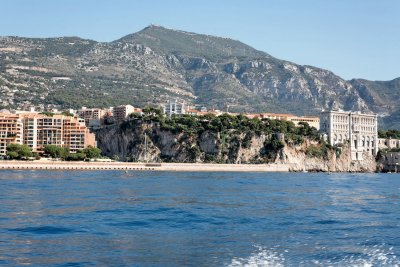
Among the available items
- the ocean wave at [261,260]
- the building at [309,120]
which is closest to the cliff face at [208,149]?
the building at [309,120]

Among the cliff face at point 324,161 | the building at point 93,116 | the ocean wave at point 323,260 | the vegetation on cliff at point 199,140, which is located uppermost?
the building at point 93,116

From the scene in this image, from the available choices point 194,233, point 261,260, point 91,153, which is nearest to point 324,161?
point 91,153

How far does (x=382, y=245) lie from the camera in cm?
2495

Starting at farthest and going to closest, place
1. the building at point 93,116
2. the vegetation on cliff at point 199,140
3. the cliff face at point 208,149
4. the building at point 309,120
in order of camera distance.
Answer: the building at point 309,120 → the building at point 93,116 → the vegetation on cliff at point 199,140 → the cliff face at point 208,149

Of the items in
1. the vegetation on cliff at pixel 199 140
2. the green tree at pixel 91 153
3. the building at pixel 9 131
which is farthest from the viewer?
the vegetation on cliff at pixel 199 140

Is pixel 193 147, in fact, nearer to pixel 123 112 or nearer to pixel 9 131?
pixel 123 112

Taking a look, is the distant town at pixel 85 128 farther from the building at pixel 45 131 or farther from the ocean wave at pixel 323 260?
the ocean wave at pixel 323 260

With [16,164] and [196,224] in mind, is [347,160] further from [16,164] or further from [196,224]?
[196,224]

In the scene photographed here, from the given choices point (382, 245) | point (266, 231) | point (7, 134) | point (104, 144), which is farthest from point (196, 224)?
point (104, 144)

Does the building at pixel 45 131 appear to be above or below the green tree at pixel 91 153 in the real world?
above

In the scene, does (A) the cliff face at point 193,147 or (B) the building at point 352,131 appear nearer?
(A) the cliff face at point 193,147

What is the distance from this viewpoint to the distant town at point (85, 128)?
139000 millimetres

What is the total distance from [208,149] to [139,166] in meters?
23.6

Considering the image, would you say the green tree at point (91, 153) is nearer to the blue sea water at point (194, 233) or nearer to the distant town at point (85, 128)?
the distant town at point (85, 128)
